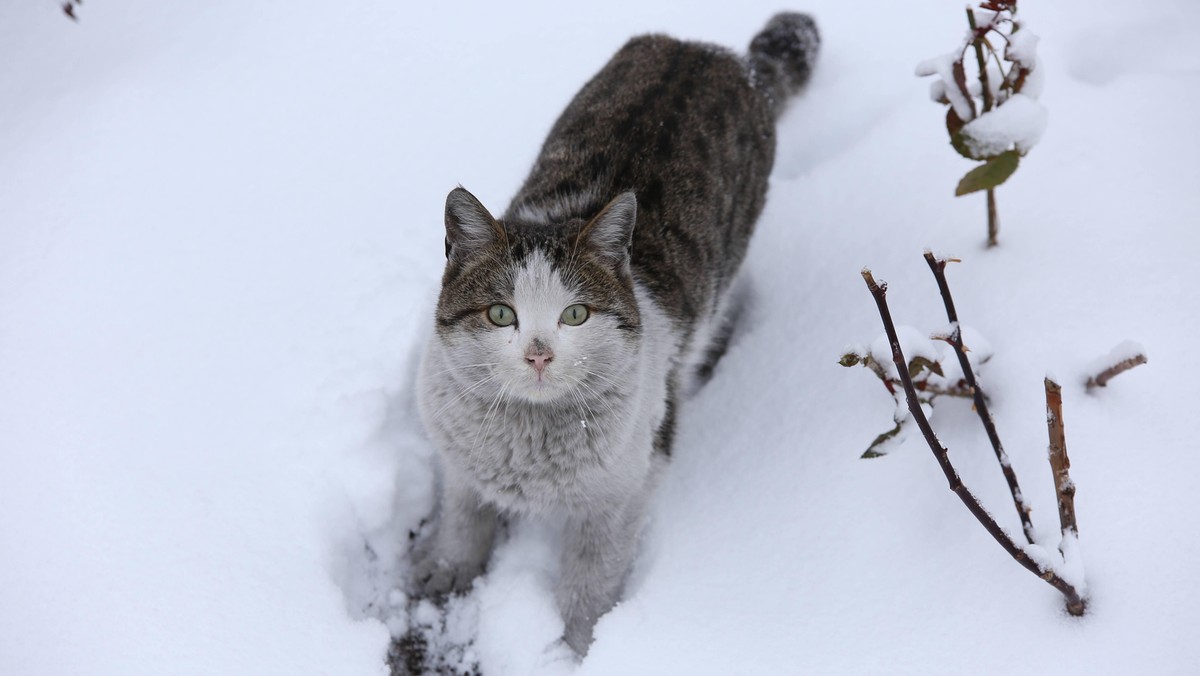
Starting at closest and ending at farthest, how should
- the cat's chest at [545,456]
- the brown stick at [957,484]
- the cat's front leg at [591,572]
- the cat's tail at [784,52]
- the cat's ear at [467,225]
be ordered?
1. the brown stick at [957,484]
2. the cat's ear at [467,225]
3. the cat's chest at [545,456]
4. the cat's front leg at [591,572]
5. the cat's tail at [784,52]

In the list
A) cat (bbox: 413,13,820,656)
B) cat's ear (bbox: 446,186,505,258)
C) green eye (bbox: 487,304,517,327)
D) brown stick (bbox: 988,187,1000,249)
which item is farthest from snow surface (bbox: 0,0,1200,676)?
green eye (bbox: 487,304,517,327)

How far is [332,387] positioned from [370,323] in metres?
0.28

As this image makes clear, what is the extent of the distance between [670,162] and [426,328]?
982 millimetres

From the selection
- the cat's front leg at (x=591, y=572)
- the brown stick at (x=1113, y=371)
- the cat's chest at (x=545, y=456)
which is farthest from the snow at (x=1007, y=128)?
the cat's front leg at (x=591, y=572)

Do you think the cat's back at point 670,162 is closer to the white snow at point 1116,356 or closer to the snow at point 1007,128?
the snow at point 1007,128

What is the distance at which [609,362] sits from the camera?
204cm

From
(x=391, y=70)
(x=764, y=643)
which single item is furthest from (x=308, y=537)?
(x=391, y=70)

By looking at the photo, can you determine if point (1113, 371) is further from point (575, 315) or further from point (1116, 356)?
point (575, 315)

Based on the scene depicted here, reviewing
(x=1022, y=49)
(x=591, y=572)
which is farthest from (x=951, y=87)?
(x=591, y=572)

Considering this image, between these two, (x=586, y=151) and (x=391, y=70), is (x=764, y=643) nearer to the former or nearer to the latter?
(x=586, y=151)

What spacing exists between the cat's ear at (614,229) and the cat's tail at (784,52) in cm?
159

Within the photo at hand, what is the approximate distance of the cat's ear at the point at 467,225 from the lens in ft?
6.55

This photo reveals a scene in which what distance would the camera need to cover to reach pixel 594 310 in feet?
6.63

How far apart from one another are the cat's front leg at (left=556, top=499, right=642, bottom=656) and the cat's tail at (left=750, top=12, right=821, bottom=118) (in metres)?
1.95
